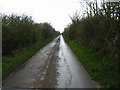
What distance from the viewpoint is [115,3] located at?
42.9 feet

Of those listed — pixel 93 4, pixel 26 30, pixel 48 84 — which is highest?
pixel 93 4

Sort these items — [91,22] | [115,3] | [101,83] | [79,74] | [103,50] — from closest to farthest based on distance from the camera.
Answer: [101,83] < [79,74] < [115,3] < [103,50] < [91,22]

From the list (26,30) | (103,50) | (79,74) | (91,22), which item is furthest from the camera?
(26,30)

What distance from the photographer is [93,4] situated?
25.7 meters

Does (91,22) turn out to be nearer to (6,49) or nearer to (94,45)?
(94,45)

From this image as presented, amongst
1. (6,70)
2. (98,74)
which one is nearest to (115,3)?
(98,74)

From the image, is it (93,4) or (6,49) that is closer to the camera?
(6,49)

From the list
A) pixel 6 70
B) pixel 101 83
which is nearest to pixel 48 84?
pixel 101 83

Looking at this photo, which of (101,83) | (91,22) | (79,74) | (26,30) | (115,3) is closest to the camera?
(101,83)

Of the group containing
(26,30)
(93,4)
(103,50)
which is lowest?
(103,50)

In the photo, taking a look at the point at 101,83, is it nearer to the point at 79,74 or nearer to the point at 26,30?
the point at 79,74

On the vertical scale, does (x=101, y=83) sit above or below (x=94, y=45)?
below

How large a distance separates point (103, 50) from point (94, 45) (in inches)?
113

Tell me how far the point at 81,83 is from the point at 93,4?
18.3m
